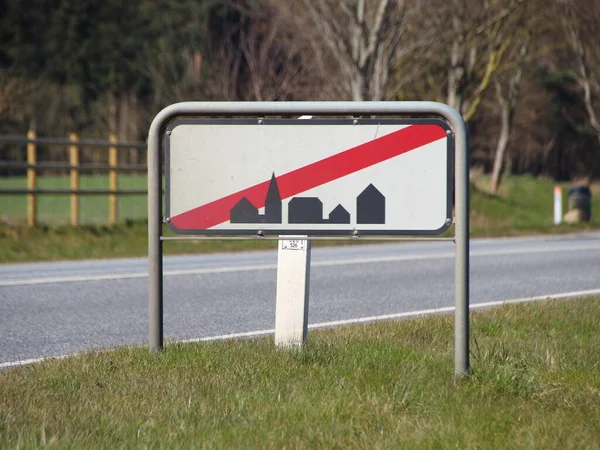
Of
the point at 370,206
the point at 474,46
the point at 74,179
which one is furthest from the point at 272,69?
the point at 370,206

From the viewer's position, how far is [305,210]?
17.9 ft

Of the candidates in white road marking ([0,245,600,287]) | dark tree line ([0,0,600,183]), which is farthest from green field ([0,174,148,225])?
white road marking ([0,245,600,287])

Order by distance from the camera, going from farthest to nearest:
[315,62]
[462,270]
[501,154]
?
[501,154] < [315,62] < [462,270]

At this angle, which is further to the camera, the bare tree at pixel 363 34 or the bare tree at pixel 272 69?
the bare tree at pixel 272 69

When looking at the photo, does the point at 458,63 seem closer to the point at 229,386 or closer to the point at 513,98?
the point at 513,98

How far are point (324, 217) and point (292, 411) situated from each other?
1.45 metres

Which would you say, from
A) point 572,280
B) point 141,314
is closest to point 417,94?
point 572,280

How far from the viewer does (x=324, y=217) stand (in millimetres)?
5434

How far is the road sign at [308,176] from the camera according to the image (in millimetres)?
5363

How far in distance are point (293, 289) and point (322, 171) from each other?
81 cm

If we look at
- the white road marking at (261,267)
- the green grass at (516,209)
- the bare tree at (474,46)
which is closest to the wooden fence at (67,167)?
the white road marking at (261,267)

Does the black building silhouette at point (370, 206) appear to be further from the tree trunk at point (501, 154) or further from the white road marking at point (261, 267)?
the tree trunk at point (501, 154)

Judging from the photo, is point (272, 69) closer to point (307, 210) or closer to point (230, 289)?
point (230, 289)

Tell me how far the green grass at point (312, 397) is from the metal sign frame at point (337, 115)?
0.82ft
